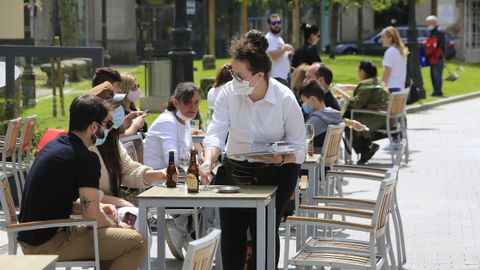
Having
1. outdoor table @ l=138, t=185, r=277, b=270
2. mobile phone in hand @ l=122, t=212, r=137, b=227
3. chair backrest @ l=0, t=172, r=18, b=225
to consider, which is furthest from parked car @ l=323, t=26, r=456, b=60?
chair backrest @ l=0, t=172, r=18, b=225

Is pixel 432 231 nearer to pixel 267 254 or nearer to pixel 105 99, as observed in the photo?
pixel 267 254

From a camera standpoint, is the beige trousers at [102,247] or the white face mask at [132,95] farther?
the white face mask at [132,95]

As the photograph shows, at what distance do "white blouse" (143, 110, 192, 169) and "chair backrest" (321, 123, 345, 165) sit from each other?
1.41 metres

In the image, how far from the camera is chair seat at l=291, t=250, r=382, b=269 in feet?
22.6

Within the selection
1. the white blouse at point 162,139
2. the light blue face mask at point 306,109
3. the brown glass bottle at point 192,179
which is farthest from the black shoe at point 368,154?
the brown glass bottle at point 192,179

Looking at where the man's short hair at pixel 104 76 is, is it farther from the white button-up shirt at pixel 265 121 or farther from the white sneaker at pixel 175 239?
the white button-up shirt at pixel 265 121

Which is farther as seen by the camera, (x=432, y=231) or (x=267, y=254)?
(x=432, y=231)

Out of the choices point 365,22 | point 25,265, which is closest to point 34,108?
point 25,265

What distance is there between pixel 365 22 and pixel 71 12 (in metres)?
33.2

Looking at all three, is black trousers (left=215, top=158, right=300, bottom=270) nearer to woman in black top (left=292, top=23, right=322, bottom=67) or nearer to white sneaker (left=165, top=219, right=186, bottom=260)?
white sneaker (left=165, top=219, right=186, bottom=260)

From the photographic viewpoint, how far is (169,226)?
9.04 meters

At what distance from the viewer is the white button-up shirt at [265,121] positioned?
23.8 ft

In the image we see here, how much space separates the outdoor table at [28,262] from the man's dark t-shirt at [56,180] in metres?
1.25

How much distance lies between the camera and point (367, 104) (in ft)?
50.3
